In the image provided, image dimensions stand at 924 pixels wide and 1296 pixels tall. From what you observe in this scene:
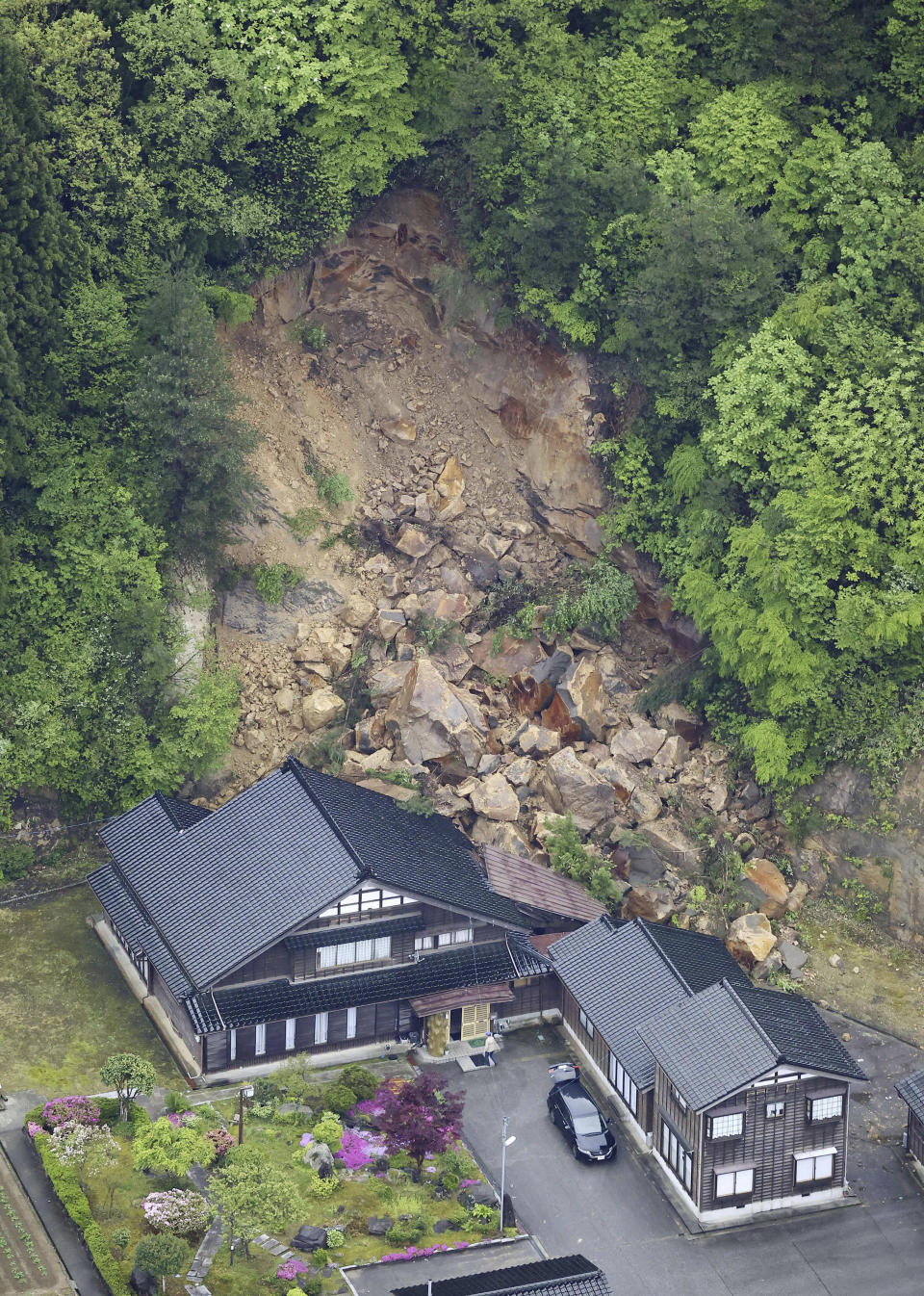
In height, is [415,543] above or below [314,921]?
above

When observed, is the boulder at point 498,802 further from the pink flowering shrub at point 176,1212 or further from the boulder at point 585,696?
the pink flowering shrub at point 176,1212

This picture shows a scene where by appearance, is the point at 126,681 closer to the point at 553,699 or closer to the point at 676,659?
the point at 553,699

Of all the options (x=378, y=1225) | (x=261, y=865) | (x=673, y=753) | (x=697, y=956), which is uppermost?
(x=261, y=865)

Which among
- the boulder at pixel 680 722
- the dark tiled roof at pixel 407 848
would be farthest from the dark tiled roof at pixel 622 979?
the boulder at pixel 680 722

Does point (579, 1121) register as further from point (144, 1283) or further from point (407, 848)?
point (144, 1283)

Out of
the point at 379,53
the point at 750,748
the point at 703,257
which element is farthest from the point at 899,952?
the point at 379,53

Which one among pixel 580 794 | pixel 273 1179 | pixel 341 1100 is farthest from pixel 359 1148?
pixel 580 794
